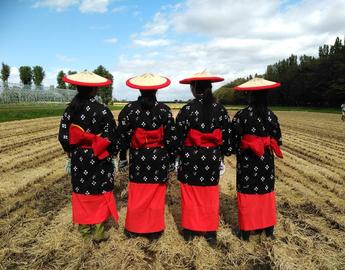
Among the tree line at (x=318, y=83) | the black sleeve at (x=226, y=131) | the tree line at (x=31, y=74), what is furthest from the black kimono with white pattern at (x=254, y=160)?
the tree line at (x=31, y=74)

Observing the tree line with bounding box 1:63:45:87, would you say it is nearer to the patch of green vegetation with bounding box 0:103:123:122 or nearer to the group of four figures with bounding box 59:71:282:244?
the patch of green vegetation with bounding box 0:103:123:122

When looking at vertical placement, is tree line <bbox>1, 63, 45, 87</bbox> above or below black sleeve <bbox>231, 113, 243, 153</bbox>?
above

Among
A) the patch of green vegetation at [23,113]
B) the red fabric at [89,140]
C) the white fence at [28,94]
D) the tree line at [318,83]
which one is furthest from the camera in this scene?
the tree line at [318,83]

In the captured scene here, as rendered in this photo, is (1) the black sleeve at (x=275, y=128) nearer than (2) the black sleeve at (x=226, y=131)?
No

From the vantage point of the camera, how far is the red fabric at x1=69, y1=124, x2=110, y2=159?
178 inches

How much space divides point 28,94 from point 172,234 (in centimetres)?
4886

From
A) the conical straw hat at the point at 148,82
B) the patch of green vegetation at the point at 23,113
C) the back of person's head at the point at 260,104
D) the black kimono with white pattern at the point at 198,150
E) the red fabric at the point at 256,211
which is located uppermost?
the conical straw hat at the point at 148,82

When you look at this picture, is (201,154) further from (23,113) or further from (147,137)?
(23,113)

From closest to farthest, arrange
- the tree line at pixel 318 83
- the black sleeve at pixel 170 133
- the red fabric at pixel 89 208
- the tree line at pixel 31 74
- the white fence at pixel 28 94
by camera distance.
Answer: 1. the red fabric at pixel 89 208
2. the black sleeve at pixel 170 133
3. the white fence at pixel 28 94
4. the tree line at pixel 318 83
5. the tree line at pixel 31 74

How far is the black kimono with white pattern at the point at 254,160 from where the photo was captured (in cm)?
486

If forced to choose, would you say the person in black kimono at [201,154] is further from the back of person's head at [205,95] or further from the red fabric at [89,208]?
the red fabric at [89,208]

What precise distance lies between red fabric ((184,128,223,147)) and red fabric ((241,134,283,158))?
0.33 meters

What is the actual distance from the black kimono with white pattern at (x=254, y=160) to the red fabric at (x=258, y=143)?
53mm

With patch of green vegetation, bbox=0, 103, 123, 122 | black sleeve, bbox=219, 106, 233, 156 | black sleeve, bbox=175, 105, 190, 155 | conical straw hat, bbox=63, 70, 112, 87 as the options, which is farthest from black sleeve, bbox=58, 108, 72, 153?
patch of green vegetation, bbox=0, 103, 123, 122
